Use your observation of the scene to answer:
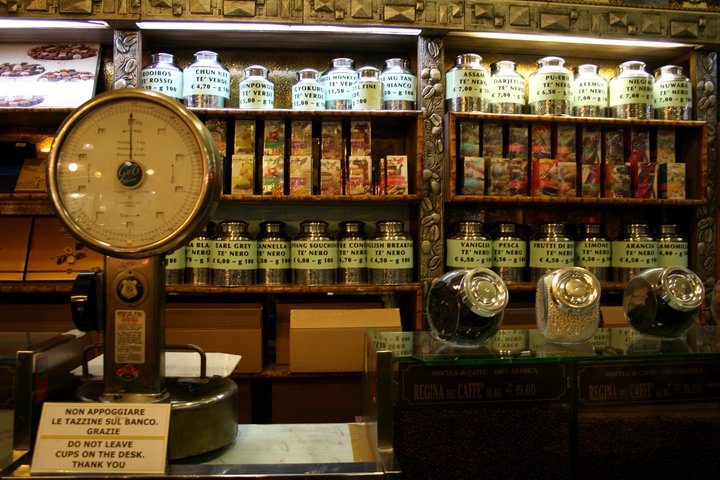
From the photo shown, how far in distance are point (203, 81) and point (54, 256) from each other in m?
0.95

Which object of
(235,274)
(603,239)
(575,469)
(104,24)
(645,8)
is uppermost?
(645,8)

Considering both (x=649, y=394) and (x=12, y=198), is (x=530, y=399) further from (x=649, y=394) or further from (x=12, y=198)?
(x=12, y=198)

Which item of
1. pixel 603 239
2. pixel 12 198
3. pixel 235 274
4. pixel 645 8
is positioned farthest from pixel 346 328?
pixel 645 8

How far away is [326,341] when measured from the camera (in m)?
1.96

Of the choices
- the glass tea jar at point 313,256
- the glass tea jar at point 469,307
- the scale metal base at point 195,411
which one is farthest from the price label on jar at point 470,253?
the scale metal base at point 195,411

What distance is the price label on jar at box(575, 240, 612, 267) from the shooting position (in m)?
2.19

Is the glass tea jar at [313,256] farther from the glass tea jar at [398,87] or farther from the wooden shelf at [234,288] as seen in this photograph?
the glass tea jar at [398,87]

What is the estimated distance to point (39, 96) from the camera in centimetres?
212

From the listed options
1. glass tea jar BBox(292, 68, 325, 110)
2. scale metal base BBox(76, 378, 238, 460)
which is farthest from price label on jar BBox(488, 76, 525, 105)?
scale metal base BBox(76, 378, 238, 460)

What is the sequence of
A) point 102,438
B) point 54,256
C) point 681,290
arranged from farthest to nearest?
1. point 54,256
2. point 681,290
3. point 102,438

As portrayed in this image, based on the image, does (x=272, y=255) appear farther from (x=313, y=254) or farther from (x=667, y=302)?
(x=667, y=302)

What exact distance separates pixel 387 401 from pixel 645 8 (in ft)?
7.32

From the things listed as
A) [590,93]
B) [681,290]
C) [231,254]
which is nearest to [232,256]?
[231,254]

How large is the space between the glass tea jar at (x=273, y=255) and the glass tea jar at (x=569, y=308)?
1.31 m
